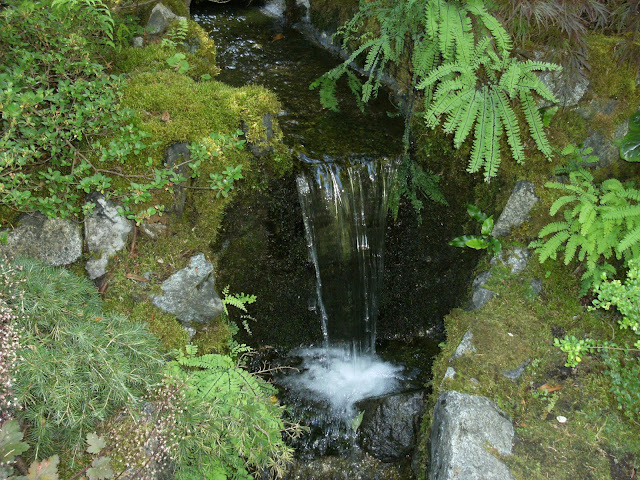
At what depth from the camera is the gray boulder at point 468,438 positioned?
3400 mm

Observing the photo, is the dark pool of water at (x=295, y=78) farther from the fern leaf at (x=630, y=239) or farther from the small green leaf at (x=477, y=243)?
the fern leaf at (x=630, y=239)

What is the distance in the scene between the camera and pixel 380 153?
15.9ft

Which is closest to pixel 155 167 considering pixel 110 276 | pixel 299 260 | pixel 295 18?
pixel 110 276

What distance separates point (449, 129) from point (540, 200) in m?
1.48

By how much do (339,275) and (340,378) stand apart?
1.26 meters

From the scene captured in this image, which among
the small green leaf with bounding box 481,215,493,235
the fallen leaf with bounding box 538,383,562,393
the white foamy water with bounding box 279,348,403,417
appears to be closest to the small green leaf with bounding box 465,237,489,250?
the small green leaf with bounding box 481,215,493,235

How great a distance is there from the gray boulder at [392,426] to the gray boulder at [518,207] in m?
2.08

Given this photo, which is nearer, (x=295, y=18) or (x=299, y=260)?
(x=299, y=260)

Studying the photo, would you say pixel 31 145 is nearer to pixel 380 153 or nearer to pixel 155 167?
pixel 155 167

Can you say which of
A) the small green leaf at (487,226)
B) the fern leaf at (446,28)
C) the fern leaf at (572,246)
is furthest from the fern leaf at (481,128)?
the fern leaf at (572,246)

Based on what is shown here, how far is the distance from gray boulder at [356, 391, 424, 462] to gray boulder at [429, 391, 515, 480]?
1.72ft

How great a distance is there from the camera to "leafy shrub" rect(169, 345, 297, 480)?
3.04 meters

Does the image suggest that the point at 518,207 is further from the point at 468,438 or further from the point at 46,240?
the point at 46,240

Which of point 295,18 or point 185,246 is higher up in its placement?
point 295,18
